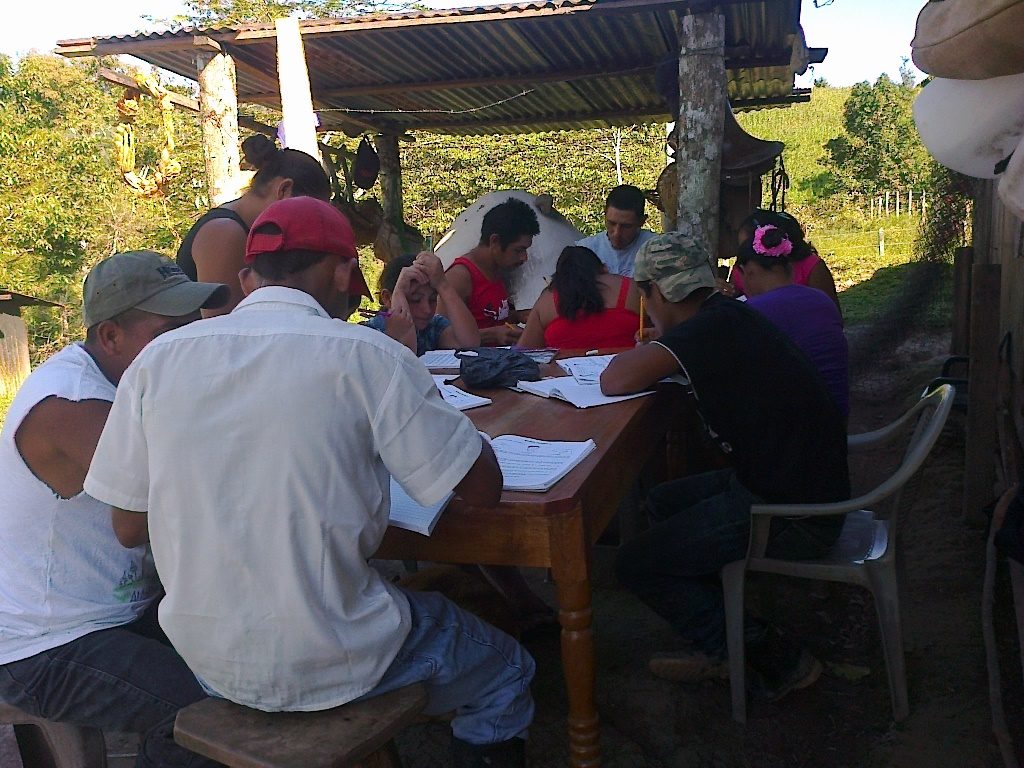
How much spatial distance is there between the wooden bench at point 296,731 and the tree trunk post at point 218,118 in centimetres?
535

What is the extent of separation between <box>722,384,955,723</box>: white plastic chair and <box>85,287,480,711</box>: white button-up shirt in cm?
110

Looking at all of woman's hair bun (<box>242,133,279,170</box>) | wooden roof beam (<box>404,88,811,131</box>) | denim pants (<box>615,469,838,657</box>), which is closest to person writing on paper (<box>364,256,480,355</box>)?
woman's hair bun (<box>242,133,279,170</box>)

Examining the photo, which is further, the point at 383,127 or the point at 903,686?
the point at 383,127

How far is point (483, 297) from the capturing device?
13.7 feet

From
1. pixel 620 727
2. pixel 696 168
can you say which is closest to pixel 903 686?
pixel 620 727

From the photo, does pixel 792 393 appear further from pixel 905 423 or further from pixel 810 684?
pixel 810 684

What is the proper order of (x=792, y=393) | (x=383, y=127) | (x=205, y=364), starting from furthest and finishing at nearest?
(x=383, y=127) < (x=792, y=393) < (x=205, y=364)

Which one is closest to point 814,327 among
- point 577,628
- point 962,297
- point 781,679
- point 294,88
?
point 781,679

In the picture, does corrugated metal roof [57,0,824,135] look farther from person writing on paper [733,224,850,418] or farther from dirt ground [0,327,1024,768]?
dirt ground [0,327,1024,768]

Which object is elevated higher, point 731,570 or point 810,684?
point 731,570

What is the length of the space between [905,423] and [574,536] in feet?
4.70

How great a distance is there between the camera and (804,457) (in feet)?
7.18

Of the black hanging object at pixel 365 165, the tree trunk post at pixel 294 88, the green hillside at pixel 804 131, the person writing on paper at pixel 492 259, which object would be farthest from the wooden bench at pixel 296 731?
the green hillside at pixel 804 131

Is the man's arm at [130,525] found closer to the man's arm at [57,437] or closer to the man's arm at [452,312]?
the man's arm at [57,437]
